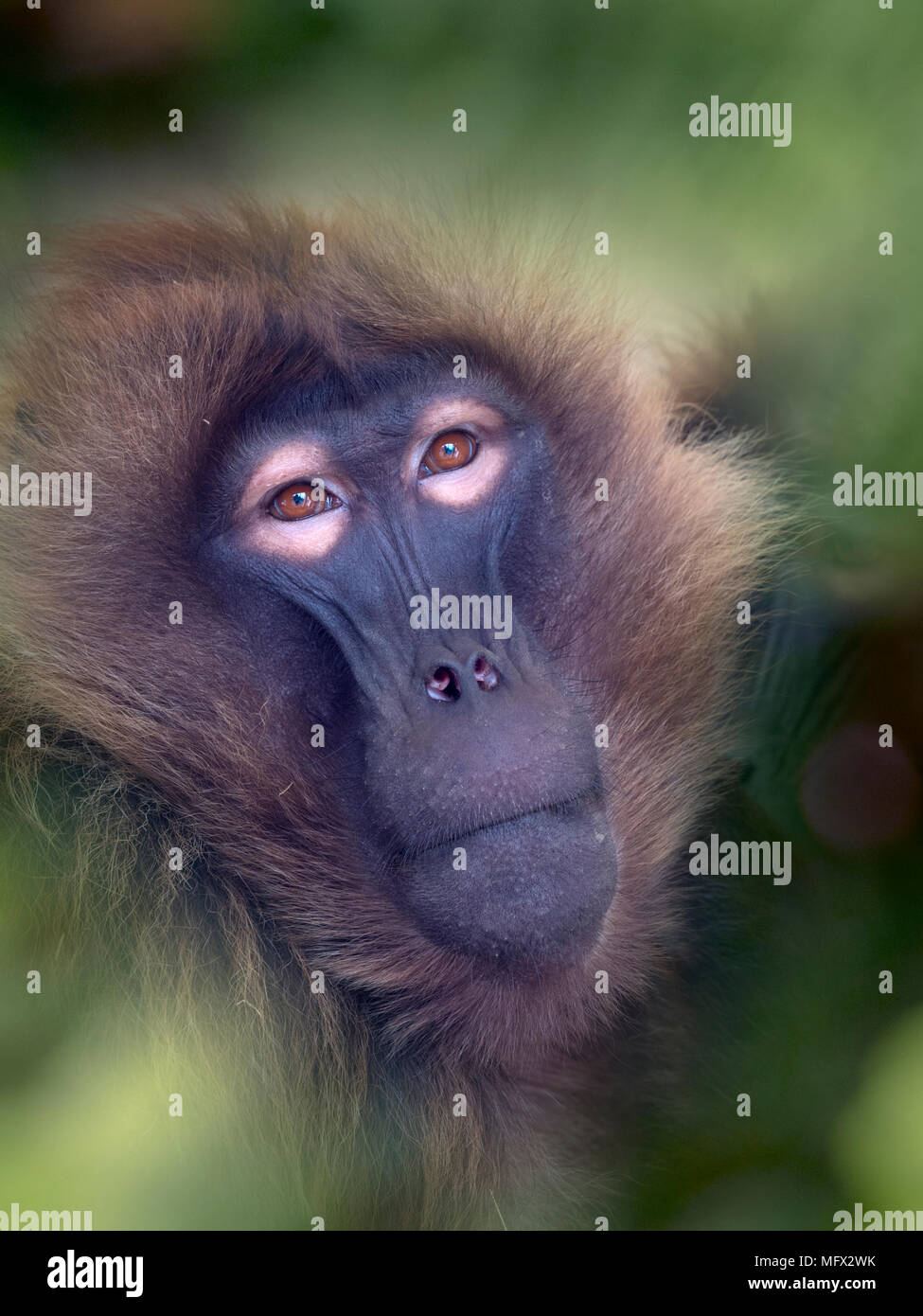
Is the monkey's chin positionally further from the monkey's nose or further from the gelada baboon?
the monkey's nose

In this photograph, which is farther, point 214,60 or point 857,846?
point 857,846

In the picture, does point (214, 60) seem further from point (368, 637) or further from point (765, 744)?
point (765, 744)

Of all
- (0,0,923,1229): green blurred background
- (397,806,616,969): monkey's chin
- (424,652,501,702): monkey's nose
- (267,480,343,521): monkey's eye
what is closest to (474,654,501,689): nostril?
(424,652,501,702): monkey's nose

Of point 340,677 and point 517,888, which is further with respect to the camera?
point 340,677

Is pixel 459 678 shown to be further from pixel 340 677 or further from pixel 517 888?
pixel 517 888

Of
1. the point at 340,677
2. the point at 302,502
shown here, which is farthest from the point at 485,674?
the point at 302,502

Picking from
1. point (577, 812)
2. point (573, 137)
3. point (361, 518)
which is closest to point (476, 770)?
point (577, 812)
